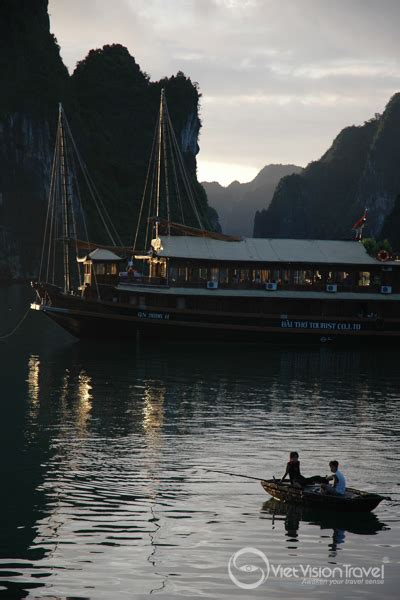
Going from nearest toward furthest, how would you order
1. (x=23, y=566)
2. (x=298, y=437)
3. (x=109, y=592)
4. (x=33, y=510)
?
(x=109, y=592) → (x=23, y=566) → (x=33, y=510) → (x=298, y=437)

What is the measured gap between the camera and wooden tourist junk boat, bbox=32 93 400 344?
2466 inches

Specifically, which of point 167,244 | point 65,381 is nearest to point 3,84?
point 167,244

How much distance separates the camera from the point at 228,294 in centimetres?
6406

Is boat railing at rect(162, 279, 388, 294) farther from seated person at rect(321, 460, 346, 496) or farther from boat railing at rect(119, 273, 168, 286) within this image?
seated person at rect(321, 460, 346, 496)

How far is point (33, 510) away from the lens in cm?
2158

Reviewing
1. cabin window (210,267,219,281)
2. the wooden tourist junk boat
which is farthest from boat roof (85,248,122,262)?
cabin window (210,267,219,281)

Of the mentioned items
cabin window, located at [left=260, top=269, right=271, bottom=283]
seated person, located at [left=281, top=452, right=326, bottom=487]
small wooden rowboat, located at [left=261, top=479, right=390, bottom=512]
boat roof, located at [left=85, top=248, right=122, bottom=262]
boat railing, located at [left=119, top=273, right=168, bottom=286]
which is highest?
boat roof, located at [left=85, top=248, right=122, bottom=262]

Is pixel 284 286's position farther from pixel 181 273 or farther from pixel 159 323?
pixel 159 323

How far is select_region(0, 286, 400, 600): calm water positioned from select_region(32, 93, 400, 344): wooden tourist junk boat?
1321 centimetres

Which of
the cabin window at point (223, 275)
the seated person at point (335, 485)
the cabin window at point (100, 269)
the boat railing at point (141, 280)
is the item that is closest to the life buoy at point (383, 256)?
the cabin window at point (223, 275)

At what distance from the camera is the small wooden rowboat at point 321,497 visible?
21.2 m

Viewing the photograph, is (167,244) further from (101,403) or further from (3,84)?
(3,84)

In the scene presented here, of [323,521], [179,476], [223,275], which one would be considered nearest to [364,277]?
[223,275]

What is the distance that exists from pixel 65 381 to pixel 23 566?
2649cm
